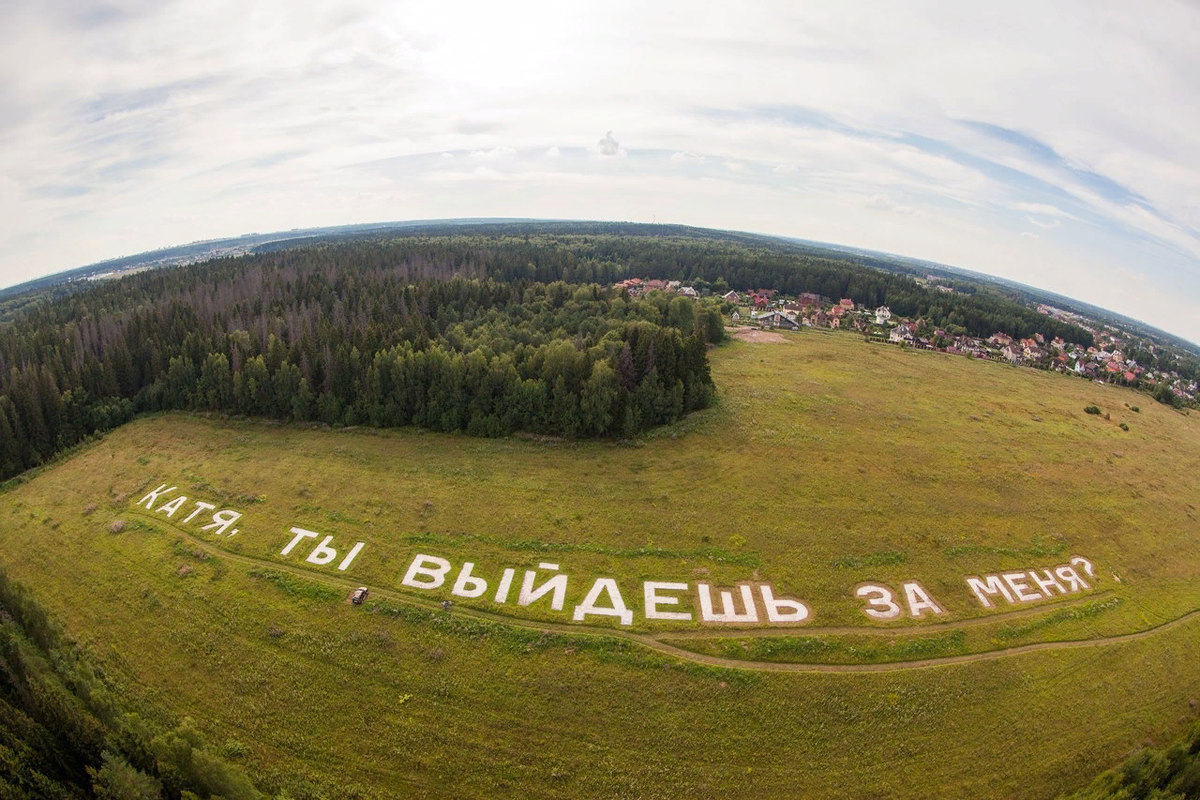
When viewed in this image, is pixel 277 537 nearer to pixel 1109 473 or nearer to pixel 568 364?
pixel 568 364

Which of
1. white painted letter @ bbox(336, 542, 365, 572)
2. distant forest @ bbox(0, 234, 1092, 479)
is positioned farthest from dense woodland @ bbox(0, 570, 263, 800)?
distant forest @ bbox(0, 234, 1092, 479)

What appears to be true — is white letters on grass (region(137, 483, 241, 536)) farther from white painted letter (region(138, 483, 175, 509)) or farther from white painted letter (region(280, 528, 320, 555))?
white painted letter (region(280, 528, 320, 555))

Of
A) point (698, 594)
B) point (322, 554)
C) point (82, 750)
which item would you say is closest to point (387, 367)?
point (322, 554)

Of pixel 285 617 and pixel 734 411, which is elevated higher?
pixel 734 411

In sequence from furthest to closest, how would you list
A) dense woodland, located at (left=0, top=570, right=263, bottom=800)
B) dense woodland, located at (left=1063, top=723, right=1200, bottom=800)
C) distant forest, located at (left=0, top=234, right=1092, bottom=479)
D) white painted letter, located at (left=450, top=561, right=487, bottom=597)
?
distant forest, located at (left=0, top=234, right=1092, bottom=479)
white painted letter, located at (left=450, top=561, right=487, bottom=597)
dense woodland, located at (left=1063, top=723, right=1200, bottom=800)
dense woodland, located at (left=0, top=570, right=263, bottom=800)

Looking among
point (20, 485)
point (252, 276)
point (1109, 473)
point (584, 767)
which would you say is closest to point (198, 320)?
point (20, 485)

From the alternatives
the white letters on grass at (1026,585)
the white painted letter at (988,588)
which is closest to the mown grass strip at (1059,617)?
the white letters on grass at (1026,585)

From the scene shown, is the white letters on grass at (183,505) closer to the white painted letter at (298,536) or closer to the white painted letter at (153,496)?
the white painted letter at (153,496)
